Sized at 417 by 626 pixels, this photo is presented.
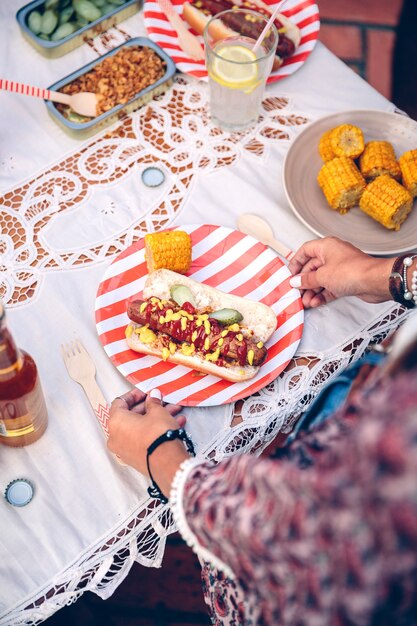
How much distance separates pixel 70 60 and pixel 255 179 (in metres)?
0.67

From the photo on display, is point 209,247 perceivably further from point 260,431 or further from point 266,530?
point 266,530

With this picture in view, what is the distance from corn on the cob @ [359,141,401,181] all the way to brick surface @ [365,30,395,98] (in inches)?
64.5

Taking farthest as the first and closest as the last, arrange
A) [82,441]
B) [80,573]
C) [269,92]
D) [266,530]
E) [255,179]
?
[269,92] → [255,179] → [82,441] → [80,573] → [266,530]

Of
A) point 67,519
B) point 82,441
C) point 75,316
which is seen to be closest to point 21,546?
point 67,519

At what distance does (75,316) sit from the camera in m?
1.43

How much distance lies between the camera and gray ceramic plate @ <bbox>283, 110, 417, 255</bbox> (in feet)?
5.11

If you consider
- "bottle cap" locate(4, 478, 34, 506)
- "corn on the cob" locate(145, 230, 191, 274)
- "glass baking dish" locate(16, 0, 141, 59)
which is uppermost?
"glass baking dish" locate(16, 0, 141, 59)

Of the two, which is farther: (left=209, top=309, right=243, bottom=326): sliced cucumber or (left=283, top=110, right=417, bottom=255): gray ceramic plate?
(left=283, top=110, right=417, bottom=255): gray ceramic plate

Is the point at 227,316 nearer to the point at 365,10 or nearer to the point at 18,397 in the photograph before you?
the point at 18,397

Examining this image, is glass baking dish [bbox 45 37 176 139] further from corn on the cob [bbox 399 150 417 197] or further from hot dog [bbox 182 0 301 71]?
corn on the cob [bbox 399 150 417 197]

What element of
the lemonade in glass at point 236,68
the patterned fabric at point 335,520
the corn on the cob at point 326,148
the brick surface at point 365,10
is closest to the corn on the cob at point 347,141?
the corn on the cob at point 326,148

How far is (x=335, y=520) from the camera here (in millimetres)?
596

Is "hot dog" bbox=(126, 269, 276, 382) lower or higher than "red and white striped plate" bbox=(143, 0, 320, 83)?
lower

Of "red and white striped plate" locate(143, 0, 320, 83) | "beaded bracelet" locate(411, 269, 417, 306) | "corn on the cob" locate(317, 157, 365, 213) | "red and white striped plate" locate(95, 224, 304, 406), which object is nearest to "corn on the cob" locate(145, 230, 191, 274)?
"red and white striped plate" locate(95, 224, 304, 406)
